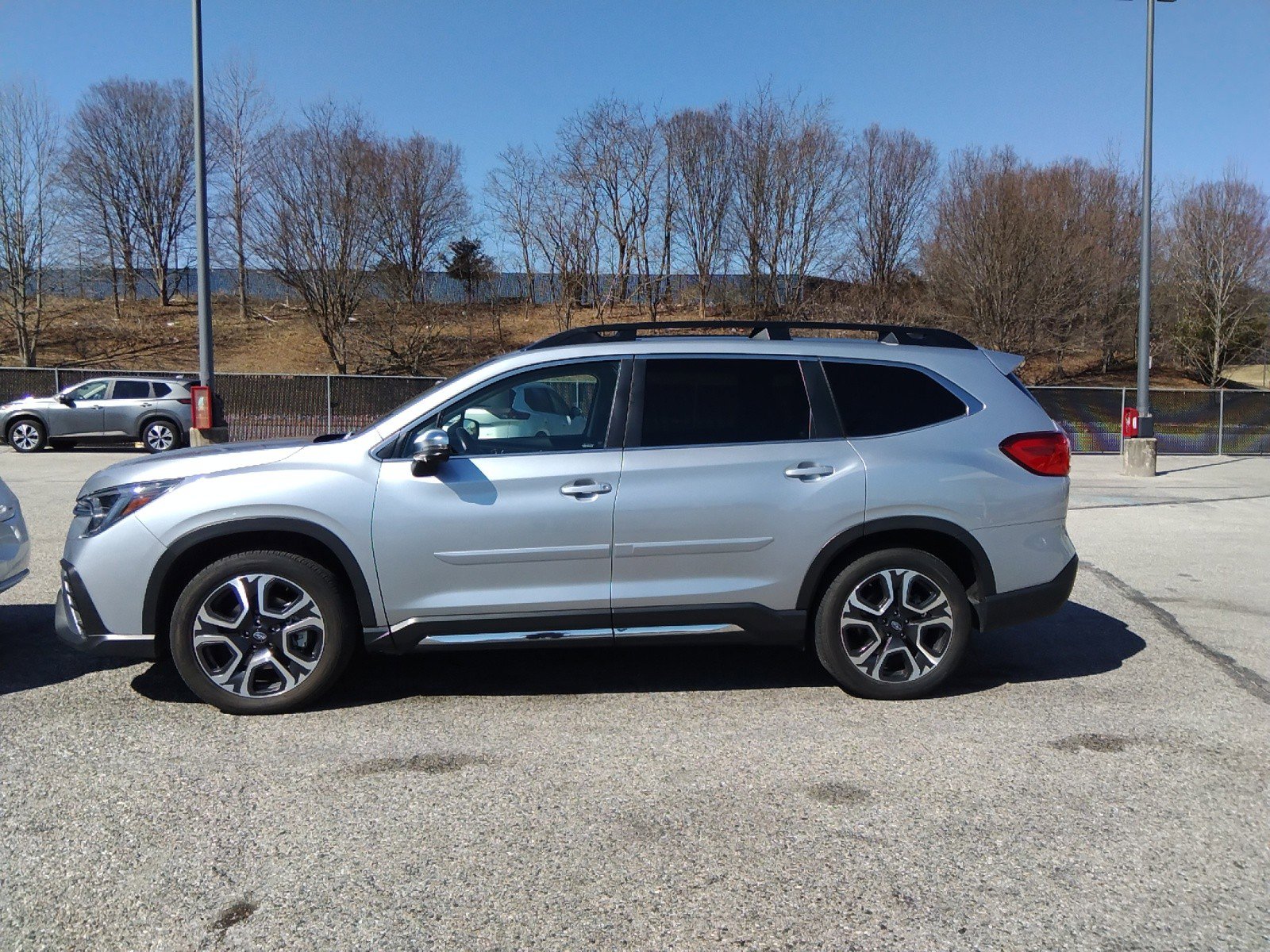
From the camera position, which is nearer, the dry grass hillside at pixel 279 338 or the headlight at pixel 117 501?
the headlight at pixel 117 501

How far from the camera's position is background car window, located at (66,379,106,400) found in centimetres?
2175

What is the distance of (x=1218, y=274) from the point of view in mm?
46906

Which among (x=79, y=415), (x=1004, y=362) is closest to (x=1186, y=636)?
(x=1004, y=362)

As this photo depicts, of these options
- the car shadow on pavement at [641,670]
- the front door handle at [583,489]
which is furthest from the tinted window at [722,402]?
the car shadow on pavement at [641,670]

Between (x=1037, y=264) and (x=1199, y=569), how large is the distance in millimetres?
35498

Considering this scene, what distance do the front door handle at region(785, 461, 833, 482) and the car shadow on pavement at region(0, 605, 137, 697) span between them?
3.81 meters

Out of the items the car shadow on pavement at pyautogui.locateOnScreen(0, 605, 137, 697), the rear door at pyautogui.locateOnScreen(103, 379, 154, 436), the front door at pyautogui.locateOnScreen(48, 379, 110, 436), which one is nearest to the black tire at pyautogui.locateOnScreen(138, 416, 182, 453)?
the rear door at pyautogui.locateOnScreen(103, 379, 154, 436)

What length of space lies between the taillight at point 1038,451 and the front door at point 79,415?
21.1 metres

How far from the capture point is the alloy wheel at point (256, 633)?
471 cm

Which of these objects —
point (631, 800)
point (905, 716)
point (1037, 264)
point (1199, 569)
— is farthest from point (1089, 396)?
point (631, 800)

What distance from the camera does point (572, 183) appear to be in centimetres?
3841

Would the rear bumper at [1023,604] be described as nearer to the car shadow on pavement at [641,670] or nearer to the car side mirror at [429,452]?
the car shadow on pavement at [641,670]

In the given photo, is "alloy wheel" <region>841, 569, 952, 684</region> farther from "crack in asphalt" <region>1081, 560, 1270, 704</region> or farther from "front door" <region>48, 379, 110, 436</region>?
"front door" <region>48, 379, 110, 436</region>

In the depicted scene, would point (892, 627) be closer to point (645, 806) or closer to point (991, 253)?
point (645, 806)
